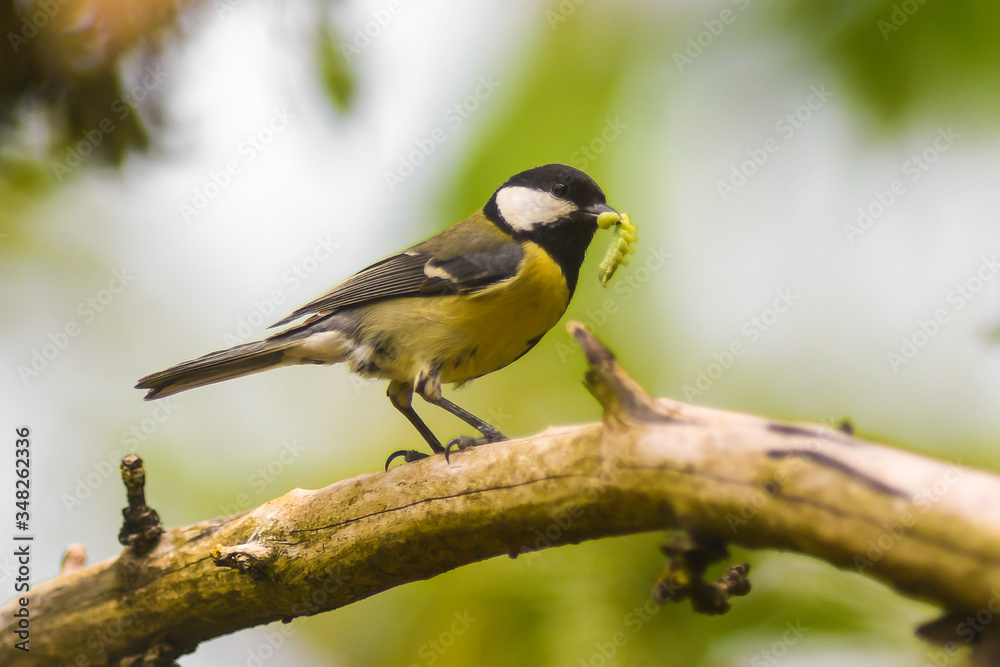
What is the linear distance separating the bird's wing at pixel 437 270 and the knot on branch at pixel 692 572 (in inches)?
56.4

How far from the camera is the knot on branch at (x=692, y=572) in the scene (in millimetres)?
1448

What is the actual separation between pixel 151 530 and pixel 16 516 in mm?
605

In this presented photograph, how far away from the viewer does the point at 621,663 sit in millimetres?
2547

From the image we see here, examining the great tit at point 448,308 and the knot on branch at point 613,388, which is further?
the great tit at point 448,308

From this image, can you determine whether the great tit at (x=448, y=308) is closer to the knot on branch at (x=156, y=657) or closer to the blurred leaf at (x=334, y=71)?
the blurred leaf at (x=334, y=71)

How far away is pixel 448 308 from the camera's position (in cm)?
269

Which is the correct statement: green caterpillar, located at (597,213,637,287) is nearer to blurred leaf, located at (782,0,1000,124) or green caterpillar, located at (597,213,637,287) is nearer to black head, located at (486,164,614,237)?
black head, located at (486,164,614,237)

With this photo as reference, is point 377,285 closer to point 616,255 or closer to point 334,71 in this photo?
point 334,71

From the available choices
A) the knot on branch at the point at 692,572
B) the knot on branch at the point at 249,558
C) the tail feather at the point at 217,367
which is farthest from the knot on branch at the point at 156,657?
the knot on branch at the point at 692,572

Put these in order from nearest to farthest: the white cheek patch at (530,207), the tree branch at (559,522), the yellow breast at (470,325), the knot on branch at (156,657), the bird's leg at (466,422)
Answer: the tree branch at (559,522) → the bird's leg at (466,422) → the knot on branch at (156,657) → the yellow breast at (470,325) → the white cheek patch at (530,207)

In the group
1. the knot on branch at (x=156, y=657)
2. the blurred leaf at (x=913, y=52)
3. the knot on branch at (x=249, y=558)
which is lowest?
the knot on branch at (x=156, y=657)

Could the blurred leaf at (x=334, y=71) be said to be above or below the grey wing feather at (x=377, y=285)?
above

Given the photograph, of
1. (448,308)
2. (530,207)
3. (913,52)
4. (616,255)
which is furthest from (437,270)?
(913,52)

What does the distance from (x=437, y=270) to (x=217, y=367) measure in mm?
870
